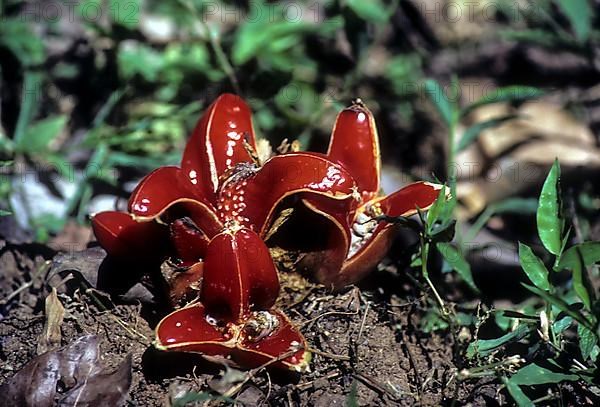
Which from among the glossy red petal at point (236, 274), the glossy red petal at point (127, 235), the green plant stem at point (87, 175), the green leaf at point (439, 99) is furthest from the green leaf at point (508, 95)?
the green plant stem at point (87, 175)

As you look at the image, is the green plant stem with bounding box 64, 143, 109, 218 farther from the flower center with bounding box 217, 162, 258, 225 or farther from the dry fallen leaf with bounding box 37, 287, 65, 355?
the flower center with bounding box 217, 162, 258, 225

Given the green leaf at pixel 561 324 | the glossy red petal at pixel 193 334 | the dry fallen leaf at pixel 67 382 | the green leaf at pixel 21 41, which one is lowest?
the green leaf at pixel 561 324

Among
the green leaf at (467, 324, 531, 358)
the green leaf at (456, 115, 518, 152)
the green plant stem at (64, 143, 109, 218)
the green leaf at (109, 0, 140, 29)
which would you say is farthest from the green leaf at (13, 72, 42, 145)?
the green leaf at (467, 324, 531, 358)

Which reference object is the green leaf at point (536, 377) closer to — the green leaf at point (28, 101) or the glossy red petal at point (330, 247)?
the glossy red petal at point (330, 247)

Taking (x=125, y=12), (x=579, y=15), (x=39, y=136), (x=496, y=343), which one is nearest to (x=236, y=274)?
(x=496, y=343)

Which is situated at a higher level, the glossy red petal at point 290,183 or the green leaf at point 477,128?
the glossy red petal at point 290,183

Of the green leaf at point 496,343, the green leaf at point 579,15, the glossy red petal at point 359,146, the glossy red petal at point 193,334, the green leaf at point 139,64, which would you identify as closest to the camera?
the glossy red petal at point 193,334

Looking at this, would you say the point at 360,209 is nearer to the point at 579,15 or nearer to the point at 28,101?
the point at 579,15

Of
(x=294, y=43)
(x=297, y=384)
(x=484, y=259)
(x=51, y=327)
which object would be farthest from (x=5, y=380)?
(x=294, y=43)
